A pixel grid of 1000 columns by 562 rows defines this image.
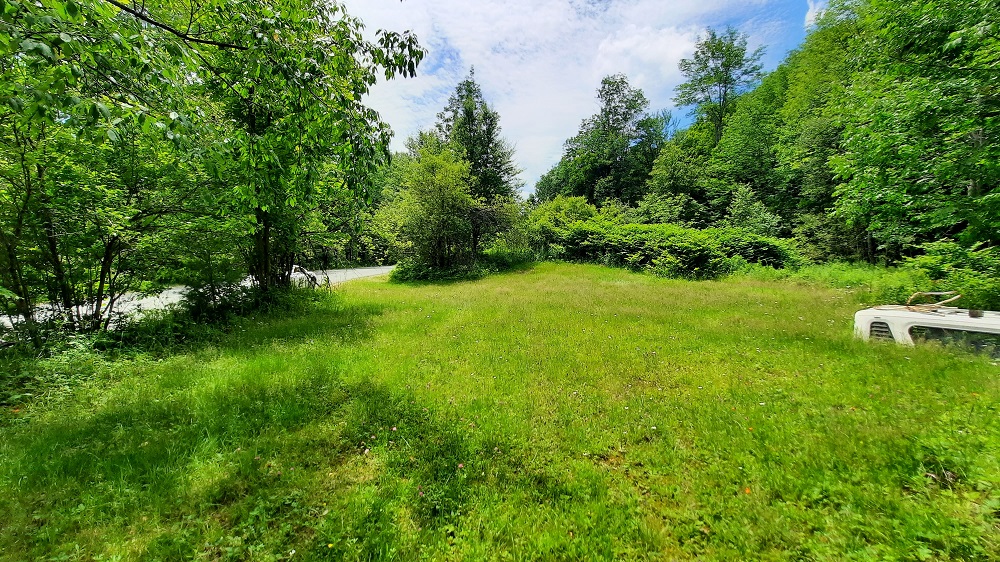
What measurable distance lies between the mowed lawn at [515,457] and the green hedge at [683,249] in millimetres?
11727

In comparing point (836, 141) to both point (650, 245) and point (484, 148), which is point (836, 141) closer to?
point (650, 245)

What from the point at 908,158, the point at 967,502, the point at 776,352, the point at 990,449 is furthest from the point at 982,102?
the point at 967,502

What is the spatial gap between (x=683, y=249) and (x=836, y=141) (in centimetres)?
1078

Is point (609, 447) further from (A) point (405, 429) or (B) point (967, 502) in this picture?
(B) point (967, 502)

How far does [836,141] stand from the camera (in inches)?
712

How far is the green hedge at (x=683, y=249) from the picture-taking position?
16.6m

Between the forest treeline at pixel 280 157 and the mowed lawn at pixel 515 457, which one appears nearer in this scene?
the mowed lawn at pixel 515 457

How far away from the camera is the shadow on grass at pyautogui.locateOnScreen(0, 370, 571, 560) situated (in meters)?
2.39

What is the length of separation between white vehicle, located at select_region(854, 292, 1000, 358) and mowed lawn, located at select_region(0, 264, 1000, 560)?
0.43 metres

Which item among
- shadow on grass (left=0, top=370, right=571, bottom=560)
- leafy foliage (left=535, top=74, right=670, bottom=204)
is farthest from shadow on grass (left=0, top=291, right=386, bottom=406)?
leafy foliage (left=535, top=74, right=670, bottom=204)

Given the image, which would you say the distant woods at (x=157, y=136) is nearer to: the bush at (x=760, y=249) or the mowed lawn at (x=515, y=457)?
the mowed lawn at (x=515, y=457)

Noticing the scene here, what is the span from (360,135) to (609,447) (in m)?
4.37

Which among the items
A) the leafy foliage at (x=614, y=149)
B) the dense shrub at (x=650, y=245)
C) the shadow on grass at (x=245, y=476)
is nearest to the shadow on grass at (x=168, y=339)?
the shadow on grass at (x=245, y=476)

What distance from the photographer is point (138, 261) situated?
6348mm
